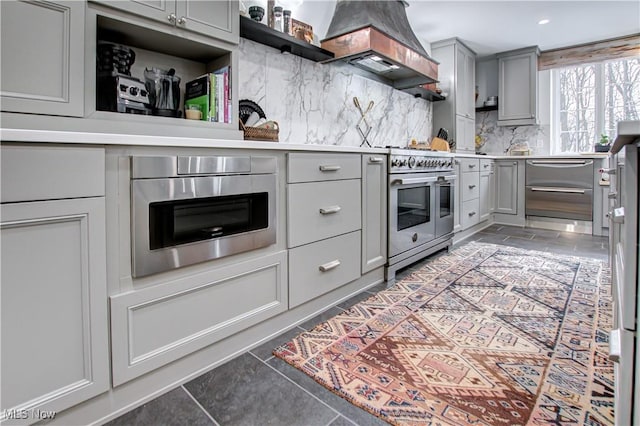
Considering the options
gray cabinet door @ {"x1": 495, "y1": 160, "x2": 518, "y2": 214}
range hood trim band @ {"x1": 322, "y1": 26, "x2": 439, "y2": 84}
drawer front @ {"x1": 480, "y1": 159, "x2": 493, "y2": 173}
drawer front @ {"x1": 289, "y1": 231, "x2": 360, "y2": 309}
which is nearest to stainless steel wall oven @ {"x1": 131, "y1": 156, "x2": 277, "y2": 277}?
drawer front @ {"x1": 289, "y1": 231, "x2": 360, "y2": 309}

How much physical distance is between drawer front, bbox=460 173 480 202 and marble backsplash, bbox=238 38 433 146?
87cm

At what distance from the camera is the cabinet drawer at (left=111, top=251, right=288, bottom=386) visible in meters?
1.17

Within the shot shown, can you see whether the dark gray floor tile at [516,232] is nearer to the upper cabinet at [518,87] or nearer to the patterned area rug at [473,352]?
the upper cabinet at [518,87]

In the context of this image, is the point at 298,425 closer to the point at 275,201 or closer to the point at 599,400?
the point at 275,201

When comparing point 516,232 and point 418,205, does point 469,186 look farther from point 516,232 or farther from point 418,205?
point 418,205

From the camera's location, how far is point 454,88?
4.55 metres

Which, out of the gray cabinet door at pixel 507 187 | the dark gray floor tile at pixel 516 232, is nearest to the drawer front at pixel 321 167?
the dark gray floor tile at pixel 516 232

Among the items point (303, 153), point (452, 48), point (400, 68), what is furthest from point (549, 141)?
point (303, 153)

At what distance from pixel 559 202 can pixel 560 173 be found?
1.22 feet

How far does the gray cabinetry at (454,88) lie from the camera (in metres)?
4.54

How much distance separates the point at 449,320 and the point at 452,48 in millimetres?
3914

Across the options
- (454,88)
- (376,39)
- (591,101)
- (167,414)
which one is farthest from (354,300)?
(591,101)

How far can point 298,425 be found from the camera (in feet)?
3.72

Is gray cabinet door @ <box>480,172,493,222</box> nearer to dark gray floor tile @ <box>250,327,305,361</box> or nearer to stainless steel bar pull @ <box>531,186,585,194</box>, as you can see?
stainless steel bar pull @ <box>531,186,585,194</box>
